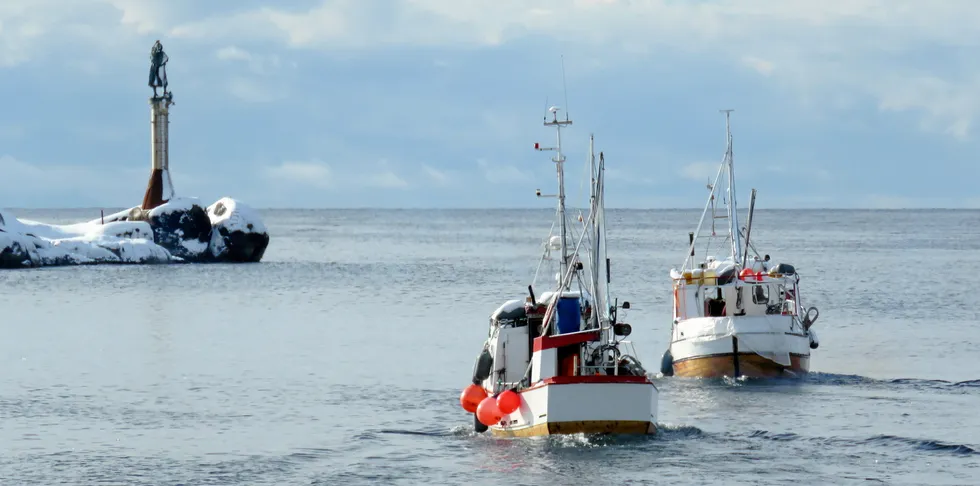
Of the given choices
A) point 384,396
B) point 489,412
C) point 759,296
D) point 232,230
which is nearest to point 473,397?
point 489,412

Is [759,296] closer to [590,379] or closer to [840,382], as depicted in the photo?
[840,382]

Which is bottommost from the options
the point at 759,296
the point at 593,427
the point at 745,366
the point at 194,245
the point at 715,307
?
the point at 593,427

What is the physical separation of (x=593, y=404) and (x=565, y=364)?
160cm

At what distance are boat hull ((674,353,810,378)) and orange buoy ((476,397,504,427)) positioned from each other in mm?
12472

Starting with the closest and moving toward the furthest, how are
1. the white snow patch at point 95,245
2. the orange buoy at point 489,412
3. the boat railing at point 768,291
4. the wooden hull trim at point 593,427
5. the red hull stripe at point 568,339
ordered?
the wooden hull trim at point 593,427, the red hull stripe at point 568,339, the orange buoy at point 489,412, the boat railing at point 768,291, the white snow patch at point 95,245

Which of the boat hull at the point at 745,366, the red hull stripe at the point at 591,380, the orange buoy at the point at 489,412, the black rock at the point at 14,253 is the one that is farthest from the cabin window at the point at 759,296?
the black rock at the point at 14,253

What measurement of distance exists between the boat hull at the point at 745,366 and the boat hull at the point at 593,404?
40.7 feet

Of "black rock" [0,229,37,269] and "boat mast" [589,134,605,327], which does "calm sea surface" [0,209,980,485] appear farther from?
"black rock" [0,229,37,269]

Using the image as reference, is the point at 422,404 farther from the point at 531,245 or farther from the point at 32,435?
the point at 531,245

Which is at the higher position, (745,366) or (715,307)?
(715,307)

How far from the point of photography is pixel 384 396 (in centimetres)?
4031

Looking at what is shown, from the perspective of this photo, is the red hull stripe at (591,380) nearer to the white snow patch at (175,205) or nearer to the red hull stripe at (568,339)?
the red hull stripe at (568,339)

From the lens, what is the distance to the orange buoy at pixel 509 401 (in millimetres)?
31000

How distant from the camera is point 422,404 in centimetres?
3878
